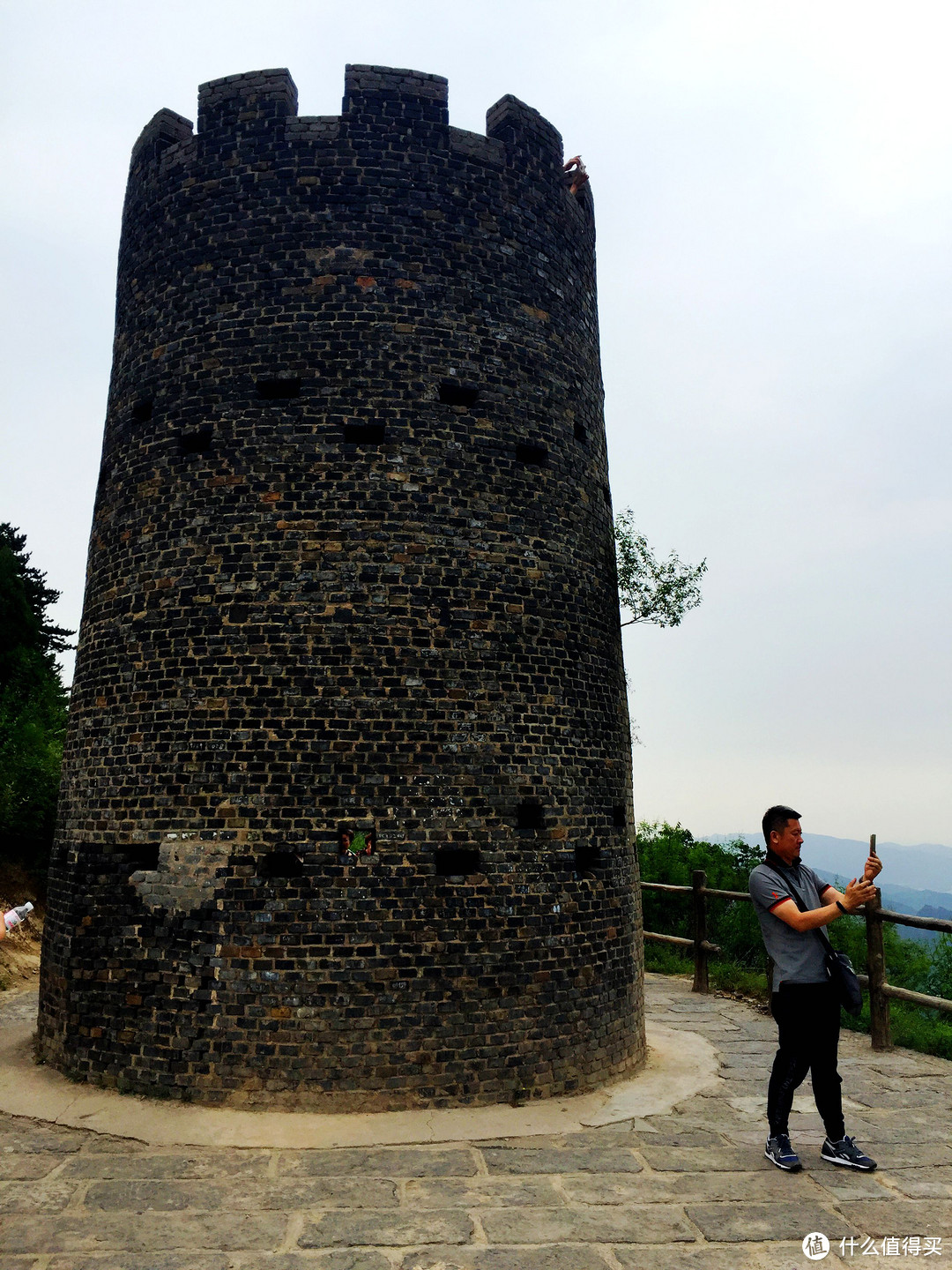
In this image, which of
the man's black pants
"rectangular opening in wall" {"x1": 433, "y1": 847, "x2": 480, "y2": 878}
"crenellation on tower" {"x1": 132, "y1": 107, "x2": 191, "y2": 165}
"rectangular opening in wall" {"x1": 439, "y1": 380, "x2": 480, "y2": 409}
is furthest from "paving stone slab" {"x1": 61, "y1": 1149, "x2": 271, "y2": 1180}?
"crenellation on tower" {"x1": 132, "y1": 107, "x2": 191, "y2": 165}

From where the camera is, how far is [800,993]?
5.59 metres

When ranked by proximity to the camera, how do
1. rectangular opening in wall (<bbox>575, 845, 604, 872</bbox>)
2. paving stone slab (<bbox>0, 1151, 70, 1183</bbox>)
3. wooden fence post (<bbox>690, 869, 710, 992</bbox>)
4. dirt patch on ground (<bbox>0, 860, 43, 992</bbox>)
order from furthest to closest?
dirt patch on ground (<bbox>0, 860, 43, 992</bbox>), wooden fence post (<bbox>690, 869, 710, 992</bbox>), rectangular opening in wall (<bbox>575, 845, 604, 872</bbox>), paving stone slab (<bbox>0, 1151, 70, 1183</bbox>)

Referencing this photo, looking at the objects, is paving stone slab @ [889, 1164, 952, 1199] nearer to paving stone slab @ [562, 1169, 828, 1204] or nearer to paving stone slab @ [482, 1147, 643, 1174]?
paving stone slab @ [562, 1169, 828, 1204]

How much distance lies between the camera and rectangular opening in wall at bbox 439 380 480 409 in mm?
8258

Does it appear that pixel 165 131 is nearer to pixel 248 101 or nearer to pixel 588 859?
pixel 248 101

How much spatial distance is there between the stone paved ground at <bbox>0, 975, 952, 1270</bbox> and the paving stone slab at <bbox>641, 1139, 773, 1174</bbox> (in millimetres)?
18

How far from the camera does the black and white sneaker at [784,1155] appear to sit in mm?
5754

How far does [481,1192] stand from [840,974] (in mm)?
2638

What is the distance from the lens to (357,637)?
24.9 ft

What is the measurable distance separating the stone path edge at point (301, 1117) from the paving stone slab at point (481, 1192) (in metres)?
0.75

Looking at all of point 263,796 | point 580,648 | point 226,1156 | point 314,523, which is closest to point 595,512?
point 580,648

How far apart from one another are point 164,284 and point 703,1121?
8997mm

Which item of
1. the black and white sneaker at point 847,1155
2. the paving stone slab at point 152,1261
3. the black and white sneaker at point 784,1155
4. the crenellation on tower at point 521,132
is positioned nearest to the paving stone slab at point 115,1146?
the paving stone slab at point 152,1261

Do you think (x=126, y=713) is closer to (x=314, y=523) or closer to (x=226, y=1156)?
(x=314, y=523)
